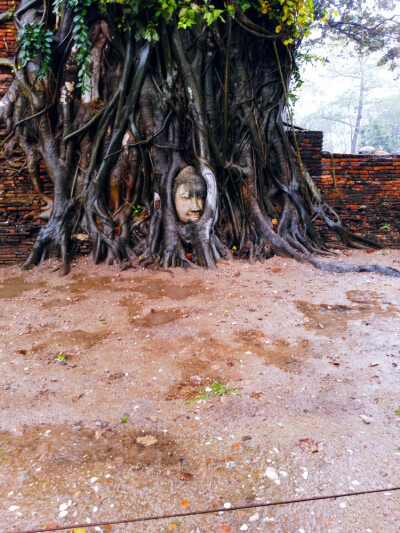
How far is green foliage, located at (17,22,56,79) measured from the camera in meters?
4.97

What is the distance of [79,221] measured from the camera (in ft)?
17.7

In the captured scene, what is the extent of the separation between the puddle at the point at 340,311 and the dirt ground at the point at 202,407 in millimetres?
21

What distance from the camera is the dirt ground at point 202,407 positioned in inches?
64.6

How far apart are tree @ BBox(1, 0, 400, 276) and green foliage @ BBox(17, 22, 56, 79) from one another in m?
0.02

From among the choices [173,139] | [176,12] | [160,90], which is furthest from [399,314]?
[176,12]

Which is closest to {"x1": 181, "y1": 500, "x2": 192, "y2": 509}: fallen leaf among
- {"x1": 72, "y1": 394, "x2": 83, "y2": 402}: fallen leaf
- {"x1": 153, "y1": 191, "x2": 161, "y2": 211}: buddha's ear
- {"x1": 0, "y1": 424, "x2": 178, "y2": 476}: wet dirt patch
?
{"x1": 0, "y1": 424, "x2": 178, "y2": 476}: wet dirt patch

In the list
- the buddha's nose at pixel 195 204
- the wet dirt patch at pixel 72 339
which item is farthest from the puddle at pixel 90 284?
the buddha's nose at pixel 195 204

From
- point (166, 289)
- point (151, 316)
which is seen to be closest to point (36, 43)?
point (166, 289)

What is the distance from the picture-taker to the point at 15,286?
464 centimetres

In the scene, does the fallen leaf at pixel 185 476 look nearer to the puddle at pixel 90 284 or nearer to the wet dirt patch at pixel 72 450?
the wet dirt patch at pixel 72 450

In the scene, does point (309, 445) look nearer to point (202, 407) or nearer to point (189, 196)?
point (202, 407)

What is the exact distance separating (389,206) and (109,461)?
6.19m

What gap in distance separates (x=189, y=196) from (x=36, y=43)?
8.99 ft

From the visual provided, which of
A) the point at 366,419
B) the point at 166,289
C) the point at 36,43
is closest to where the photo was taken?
the point at 366,419
